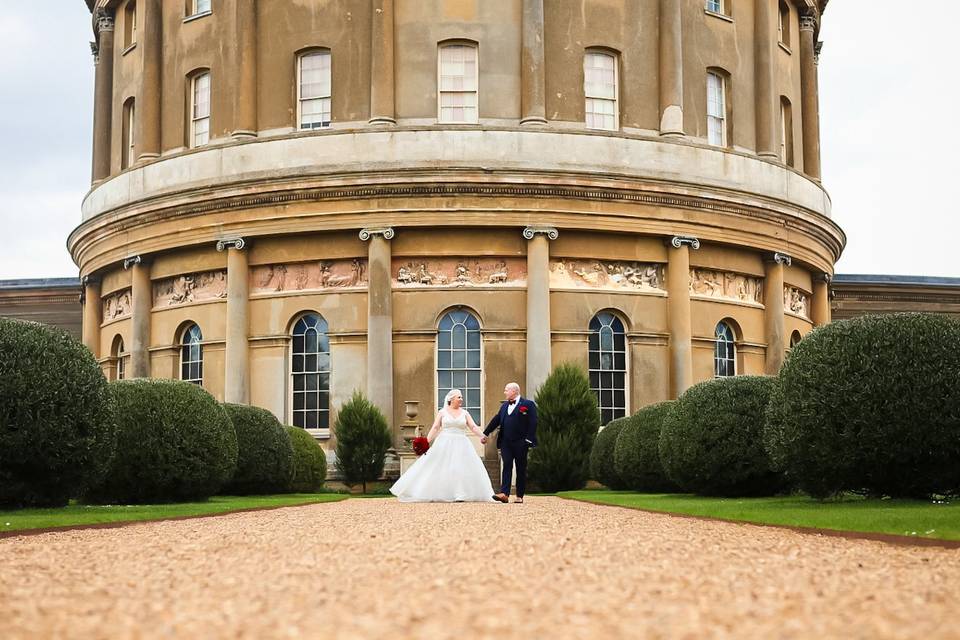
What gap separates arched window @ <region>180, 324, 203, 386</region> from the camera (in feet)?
105

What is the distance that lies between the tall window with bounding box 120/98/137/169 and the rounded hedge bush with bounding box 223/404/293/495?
15.3 metres

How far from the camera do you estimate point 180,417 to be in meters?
18.4

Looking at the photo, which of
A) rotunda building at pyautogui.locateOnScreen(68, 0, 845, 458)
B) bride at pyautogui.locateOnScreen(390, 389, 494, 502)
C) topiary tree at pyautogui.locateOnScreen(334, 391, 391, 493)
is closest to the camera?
bride at pyautogui.locateOnScreen(390, 389, 494, 502)

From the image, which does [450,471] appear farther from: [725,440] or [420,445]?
[725,440]

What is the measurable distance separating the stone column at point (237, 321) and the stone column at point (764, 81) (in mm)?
13633

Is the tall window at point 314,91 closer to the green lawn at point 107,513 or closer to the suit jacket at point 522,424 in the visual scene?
the green lawn at point 107,513

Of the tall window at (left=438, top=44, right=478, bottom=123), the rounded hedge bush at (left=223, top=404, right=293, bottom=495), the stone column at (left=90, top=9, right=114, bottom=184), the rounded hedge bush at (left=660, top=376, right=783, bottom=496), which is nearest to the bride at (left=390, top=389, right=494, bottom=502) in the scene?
the rounded hedge bush at (left=660, top=376, right=783, bottom=496)

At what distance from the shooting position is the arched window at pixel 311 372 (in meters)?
30.4

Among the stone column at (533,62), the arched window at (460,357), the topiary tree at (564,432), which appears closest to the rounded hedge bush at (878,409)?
the topiary tree at (564,432)

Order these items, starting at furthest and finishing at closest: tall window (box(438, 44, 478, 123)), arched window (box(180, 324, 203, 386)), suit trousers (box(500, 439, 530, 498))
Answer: arched window (box(180, 324, 203, 386))
tall window (box(438, 44, 478, 123))
suit trousers (box(500, 439, 530, 498))

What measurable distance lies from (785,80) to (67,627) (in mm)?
33329

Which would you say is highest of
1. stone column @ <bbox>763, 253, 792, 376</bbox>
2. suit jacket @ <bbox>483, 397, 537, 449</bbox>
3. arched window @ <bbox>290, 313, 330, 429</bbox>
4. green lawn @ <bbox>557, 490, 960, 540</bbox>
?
stone column @ <bbox>763, 253, 792, 376</bbox>

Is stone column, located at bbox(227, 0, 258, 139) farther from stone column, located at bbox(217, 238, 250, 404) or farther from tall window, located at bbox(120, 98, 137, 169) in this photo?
tall window, located at bbox(120, 98, 137, 169)

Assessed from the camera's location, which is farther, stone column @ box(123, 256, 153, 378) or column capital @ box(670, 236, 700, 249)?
stone column @ box(123, 256, 153, 378)
